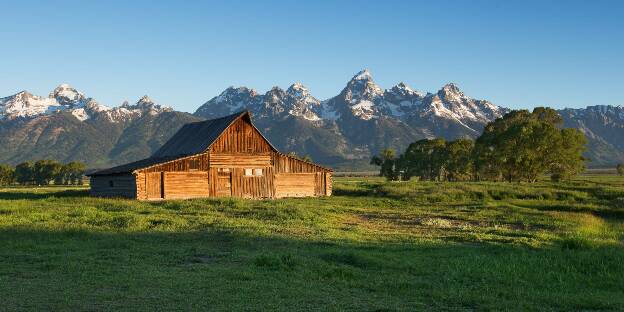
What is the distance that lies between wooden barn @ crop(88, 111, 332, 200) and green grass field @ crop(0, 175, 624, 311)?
49.7 feet

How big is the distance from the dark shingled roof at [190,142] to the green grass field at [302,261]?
18.9 m

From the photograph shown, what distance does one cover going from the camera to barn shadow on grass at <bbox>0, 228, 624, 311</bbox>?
513 inches

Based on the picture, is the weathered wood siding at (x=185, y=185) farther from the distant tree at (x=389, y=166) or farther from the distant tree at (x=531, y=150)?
the distant tree at (x=389, y=166)

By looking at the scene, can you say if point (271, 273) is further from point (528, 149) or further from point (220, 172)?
point (528, 149)

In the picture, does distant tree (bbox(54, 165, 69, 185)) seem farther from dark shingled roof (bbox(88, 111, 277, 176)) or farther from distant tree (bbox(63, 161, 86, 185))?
dark shingled roof (bbox(88, 111, 277, 176))

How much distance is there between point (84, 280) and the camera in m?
15.1

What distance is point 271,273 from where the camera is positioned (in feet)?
54.1

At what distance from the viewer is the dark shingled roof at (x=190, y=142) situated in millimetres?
55406

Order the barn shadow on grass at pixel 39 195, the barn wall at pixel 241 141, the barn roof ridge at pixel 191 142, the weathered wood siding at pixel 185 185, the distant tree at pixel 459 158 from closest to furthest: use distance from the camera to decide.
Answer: the weathered wood siding at pixel 185 185
the barn shadow on grass at pixel 39 195
the barn roof ridge at pixel 191 142
the barn wall at pixel 241 141
the distant tree at pixel 459 158

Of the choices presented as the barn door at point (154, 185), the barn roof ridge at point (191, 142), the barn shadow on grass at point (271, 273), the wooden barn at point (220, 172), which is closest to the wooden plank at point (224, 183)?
the wooden barn at point (220, 172)

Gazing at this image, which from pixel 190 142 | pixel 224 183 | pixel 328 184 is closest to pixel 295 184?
pixel 328 184

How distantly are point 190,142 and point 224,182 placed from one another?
7.06 metres

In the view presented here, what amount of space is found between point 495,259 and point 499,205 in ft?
89.1

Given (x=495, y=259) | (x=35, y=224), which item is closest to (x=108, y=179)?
(x=35, y=224)
